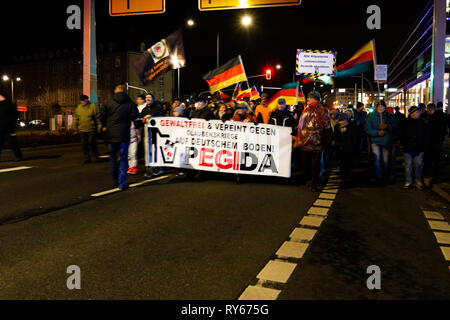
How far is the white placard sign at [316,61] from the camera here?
1773 centimetres

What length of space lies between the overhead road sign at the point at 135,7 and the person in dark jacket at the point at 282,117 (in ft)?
19.9

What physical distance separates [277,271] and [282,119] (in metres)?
7.16

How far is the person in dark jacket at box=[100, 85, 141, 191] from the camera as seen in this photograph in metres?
8.97

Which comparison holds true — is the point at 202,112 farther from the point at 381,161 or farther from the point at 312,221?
the point at 312,221

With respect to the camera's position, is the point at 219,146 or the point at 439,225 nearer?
the point at 439,225

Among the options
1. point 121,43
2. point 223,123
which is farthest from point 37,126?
point 223,123

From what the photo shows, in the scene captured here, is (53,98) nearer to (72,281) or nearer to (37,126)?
(37,126)

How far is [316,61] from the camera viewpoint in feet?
58.2

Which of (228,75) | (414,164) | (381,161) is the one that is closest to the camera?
(414,164)

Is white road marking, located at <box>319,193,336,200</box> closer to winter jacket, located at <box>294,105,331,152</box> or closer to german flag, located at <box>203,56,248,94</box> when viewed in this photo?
winter jacket, located at <box>294,105,331,152</box>

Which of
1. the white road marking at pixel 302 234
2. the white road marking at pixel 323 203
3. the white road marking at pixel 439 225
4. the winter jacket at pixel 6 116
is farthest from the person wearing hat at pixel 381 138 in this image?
the winter jacket at pixel 6 116

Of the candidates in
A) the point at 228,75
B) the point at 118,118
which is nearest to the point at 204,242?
the point at 118,118

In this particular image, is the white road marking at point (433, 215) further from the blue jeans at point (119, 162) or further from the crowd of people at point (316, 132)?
the blue jeans at point (119, 162)

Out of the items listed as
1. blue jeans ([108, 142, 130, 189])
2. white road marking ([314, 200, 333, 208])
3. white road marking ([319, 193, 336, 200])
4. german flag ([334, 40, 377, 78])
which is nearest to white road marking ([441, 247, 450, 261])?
white road marking ([314, 200, 333, 208])
